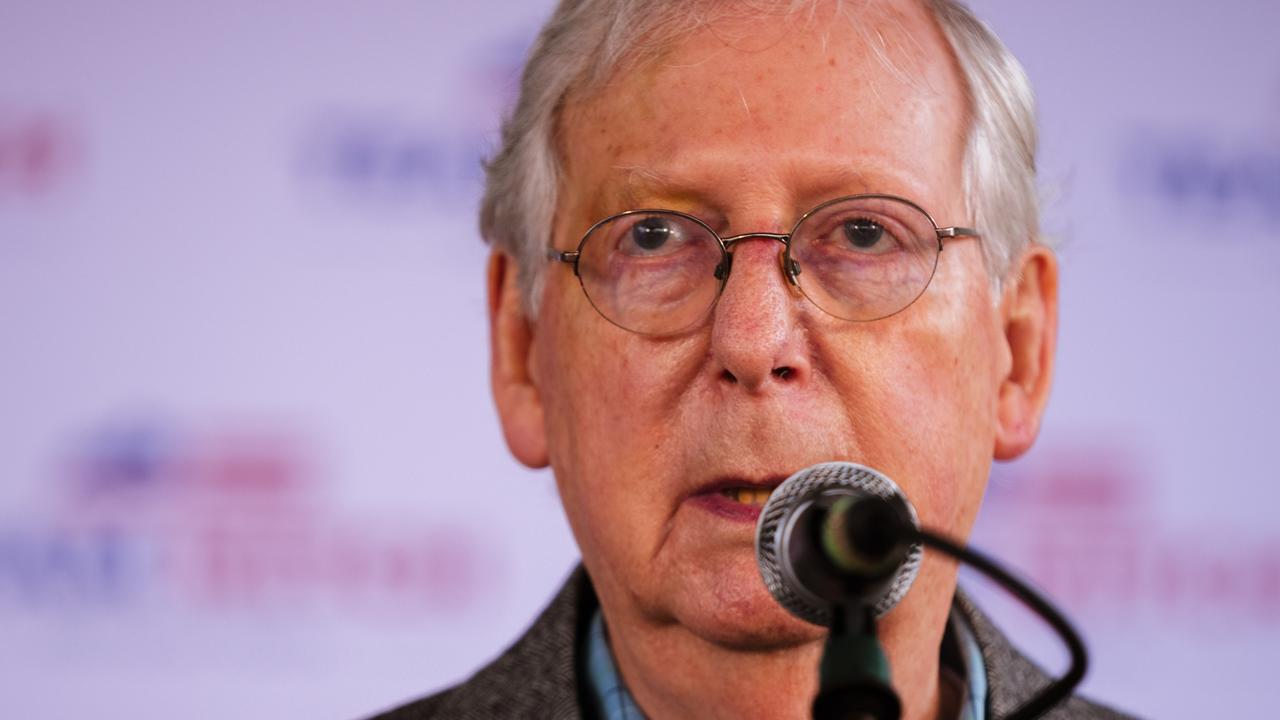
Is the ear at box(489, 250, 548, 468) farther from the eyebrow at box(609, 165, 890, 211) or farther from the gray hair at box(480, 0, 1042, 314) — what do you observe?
the eyebrow at box(609, 165, 890, 211)

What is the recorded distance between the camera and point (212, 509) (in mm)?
3055

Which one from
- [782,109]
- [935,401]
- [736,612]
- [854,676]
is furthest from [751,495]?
[854,676]

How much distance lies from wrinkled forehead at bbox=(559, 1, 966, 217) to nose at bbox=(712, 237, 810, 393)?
0.31ft

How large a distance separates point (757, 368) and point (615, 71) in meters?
0.49

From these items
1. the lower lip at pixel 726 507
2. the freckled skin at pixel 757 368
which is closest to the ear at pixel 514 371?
the freckled skin at pixel 757 368

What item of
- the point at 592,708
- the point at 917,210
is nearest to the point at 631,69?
the point at 917,210

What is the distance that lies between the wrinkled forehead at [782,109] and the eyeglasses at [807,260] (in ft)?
0.10

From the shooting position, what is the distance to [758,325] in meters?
1.60

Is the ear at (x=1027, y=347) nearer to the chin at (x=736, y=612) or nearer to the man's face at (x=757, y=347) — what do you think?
the man's face at (x=757, y=347)

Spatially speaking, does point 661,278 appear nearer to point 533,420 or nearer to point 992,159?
point 533,420

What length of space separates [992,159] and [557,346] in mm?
641

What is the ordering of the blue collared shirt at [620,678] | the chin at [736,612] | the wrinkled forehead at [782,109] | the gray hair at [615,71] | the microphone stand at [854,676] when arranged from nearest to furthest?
1. the microphone stand at [854,676]
2. the chin at [736,612]
3. the wrinkled forehead at [782,109]
4. the gray hair at [615,71]
5. the blue collared shirt at [620,678]

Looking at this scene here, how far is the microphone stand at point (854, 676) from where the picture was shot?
1023 mm

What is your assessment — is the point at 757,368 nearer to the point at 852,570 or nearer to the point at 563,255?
the point at 563,255
